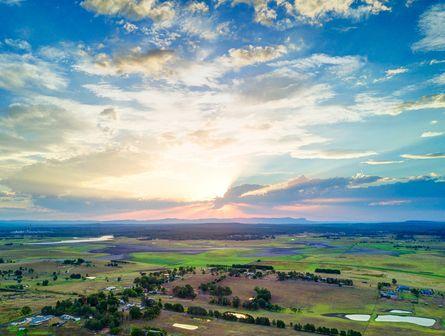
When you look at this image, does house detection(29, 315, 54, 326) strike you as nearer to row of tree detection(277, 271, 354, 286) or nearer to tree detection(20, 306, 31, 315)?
tree detection(20, 306, 31, 315)

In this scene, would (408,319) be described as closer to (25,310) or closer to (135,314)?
(135,314)

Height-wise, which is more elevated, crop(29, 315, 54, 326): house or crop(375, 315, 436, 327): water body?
crop(29, 315, 54, 326): house

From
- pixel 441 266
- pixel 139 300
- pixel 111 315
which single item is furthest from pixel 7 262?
pixel 441 266

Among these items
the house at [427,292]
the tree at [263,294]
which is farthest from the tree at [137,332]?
the house at [427,292]

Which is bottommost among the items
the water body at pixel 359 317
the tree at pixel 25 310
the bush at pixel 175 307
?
the water body at pixel 359 317

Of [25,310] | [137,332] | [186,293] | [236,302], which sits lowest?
[236,302]

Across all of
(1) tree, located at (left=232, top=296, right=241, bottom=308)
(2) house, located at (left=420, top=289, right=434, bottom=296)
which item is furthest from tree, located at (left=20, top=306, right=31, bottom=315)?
(2) house, located at (left=420, top=289, right=434, bottom=296)

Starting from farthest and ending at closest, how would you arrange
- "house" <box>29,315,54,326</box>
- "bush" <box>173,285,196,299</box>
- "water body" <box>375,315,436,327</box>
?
"bush" <box>173,285,196,299</box> → "water body" <box>375,315,436,327</box> → "house" <box>29,315,54,326</box>

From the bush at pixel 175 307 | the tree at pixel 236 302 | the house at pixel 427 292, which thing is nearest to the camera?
the bush at pixel 175 307

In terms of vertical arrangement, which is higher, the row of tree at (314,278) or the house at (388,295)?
the row of tree at (314,278)

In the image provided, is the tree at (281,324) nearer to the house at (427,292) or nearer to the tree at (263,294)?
the tree at (263,294)

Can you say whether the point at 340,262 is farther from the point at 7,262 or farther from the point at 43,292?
the point at 7,262

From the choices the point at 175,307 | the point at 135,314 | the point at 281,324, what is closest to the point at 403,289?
the point at 281,324
